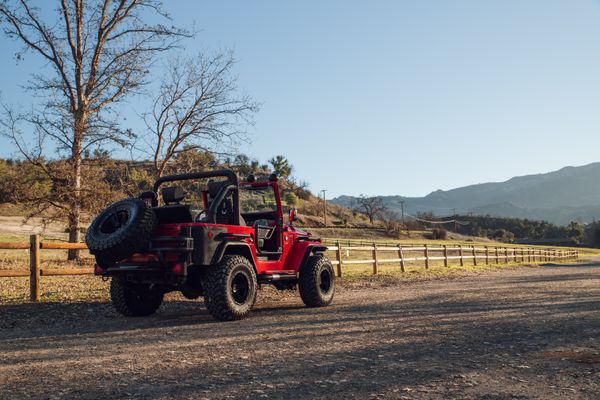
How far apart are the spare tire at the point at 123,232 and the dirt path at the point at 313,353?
109cm

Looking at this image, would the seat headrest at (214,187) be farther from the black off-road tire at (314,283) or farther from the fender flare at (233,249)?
the black off-road tire at (314,283)

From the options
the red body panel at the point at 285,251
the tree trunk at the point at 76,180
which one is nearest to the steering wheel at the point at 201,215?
the red body panel at the point at 285,251

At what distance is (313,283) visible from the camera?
30.5 ft

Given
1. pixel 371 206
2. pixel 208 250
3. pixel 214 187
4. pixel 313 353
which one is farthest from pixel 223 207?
pixel 371 206

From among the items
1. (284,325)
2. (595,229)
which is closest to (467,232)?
(595,229)

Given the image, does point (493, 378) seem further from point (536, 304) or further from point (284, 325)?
point (536, 304)

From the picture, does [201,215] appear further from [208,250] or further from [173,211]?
[208,250]

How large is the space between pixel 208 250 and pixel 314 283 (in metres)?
2.67

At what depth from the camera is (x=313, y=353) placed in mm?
5059

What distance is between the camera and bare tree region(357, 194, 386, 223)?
348ft

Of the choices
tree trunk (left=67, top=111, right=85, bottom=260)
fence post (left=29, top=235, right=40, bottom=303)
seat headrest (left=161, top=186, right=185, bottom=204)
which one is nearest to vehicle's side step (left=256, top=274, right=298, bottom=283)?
seat headrest (left=161, top=186, right=185, bottom=204)

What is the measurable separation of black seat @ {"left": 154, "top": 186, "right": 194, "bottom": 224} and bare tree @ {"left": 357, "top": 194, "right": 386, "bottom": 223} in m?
98.2

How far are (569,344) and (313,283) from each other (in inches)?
188

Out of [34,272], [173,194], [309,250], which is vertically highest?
[173,194]
